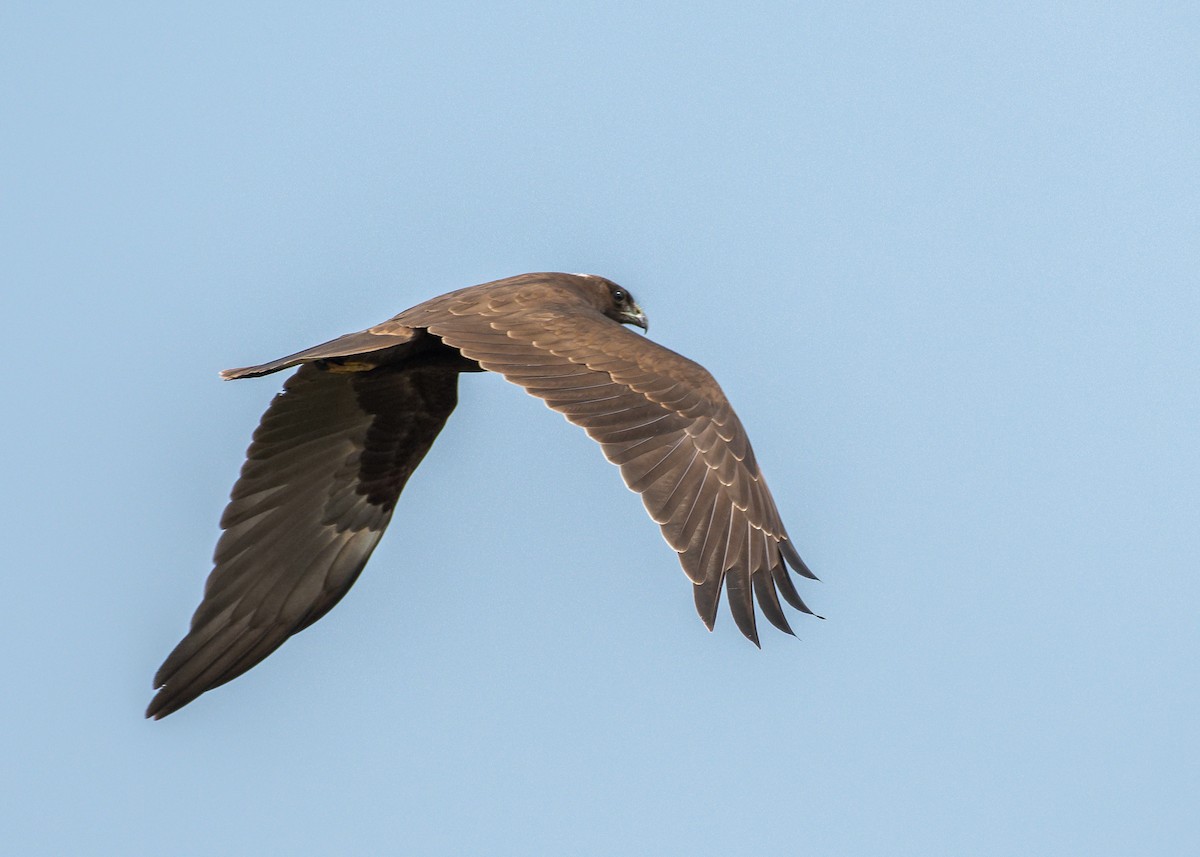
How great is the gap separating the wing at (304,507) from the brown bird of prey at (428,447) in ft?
0.03

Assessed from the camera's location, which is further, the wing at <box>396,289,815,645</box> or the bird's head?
the bird's head

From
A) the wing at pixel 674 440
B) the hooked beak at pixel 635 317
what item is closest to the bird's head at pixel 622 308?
the hooked beak at pixel 635 317

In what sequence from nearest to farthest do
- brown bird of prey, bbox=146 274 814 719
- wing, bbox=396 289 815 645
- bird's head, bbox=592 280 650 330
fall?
1. wing, bbox=396 289 815 645
2. brown bird of prey, bbox=146 274 814 719
3. bird's head, bbox=592 280 650 330

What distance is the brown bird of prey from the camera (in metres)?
9.88

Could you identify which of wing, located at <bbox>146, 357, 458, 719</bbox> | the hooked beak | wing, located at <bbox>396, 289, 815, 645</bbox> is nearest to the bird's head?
the hooked beak

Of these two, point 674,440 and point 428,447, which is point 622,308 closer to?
point 428,447

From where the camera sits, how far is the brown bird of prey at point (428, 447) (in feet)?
32.4

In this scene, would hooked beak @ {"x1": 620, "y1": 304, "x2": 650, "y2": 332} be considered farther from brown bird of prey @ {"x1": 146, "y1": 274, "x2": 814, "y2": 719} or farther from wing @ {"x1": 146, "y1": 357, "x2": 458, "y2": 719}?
wing @ {"x1": 146, "y1": 357, "x2": 458, "y2": 719}

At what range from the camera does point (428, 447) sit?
42.3 ft

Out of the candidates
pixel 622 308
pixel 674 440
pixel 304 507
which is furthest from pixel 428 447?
pixel 674 440

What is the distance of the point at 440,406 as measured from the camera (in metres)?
12.6

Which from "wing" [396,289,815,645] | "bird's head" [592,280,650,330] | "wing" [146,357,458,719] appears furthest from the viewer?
"bird's head" [592,280,650,330]

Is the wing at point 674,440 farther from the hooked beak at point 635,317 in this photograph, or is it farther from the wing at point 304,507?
the hooked beak at point 635,317

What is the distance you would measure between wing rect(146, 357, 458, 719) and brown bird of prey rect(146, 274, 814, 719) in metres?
0.01
